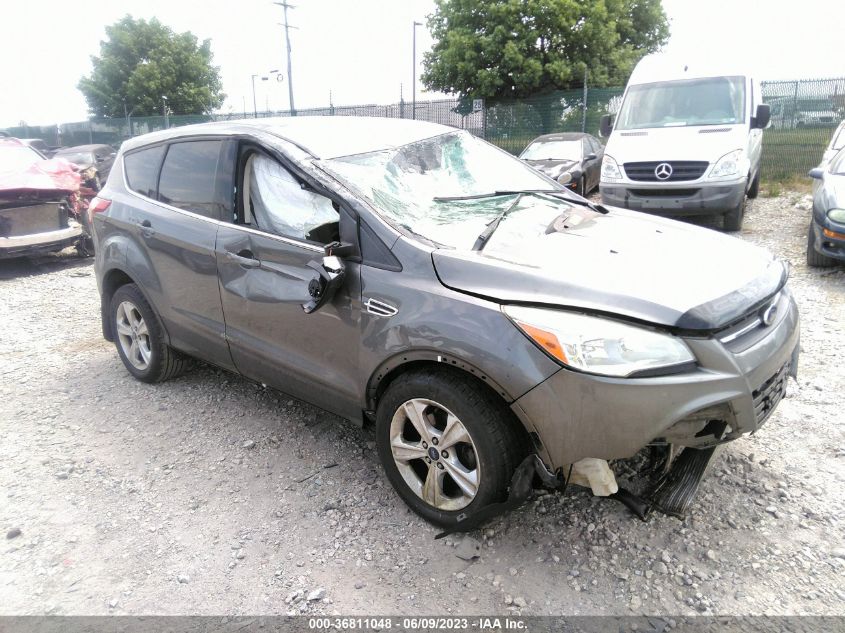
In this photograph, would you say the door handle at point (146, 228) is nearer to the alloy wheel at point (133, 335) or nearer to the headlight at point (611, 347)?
the alloy wheel at point (133, 335)

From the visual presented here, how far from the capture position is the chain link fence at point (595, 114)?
1404 cm

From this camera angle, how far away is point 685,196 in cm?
803

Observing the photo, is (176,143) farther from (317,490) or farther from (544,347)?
(544,347)

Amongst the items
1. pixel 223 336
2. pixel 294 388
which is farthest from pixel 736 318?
pixel 223 336

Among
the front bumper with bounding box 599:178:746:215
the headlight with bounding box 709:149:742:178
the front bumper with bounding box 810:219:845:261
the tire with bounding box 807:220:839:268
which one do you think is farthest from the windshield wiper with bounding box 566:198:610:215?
the headlight with bounding box 709:149:742:178

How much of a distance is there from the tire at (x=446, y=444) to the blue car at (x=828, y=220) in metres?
5.25

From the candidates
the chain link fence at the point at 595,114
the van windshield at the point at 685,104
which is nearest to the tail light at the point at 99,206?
the chain link fence at the point at 595,114

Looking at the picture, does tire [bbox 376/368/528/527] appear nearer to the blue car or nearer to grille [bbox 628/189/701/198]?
the blue car

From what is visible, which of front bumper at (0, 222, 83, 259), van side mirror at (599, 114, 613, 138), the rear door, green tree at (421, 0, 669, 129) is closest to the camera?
the rear door

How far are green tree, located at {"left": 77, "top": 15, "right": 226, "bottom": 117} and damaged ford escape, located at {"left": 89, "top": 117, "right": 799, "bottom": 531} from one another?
135 ft

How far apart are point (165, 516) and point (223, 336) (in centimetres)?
102

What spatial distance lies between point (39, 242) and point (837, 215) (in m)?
9.30

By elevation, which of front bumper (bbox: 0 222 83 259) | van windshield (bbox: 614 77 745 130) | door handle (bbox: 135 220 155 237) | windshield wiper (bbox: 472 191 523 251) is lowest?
front bumper (bbox: 0 222 83 259)

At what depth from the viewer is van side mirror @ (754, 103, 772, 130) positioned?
8547mm
